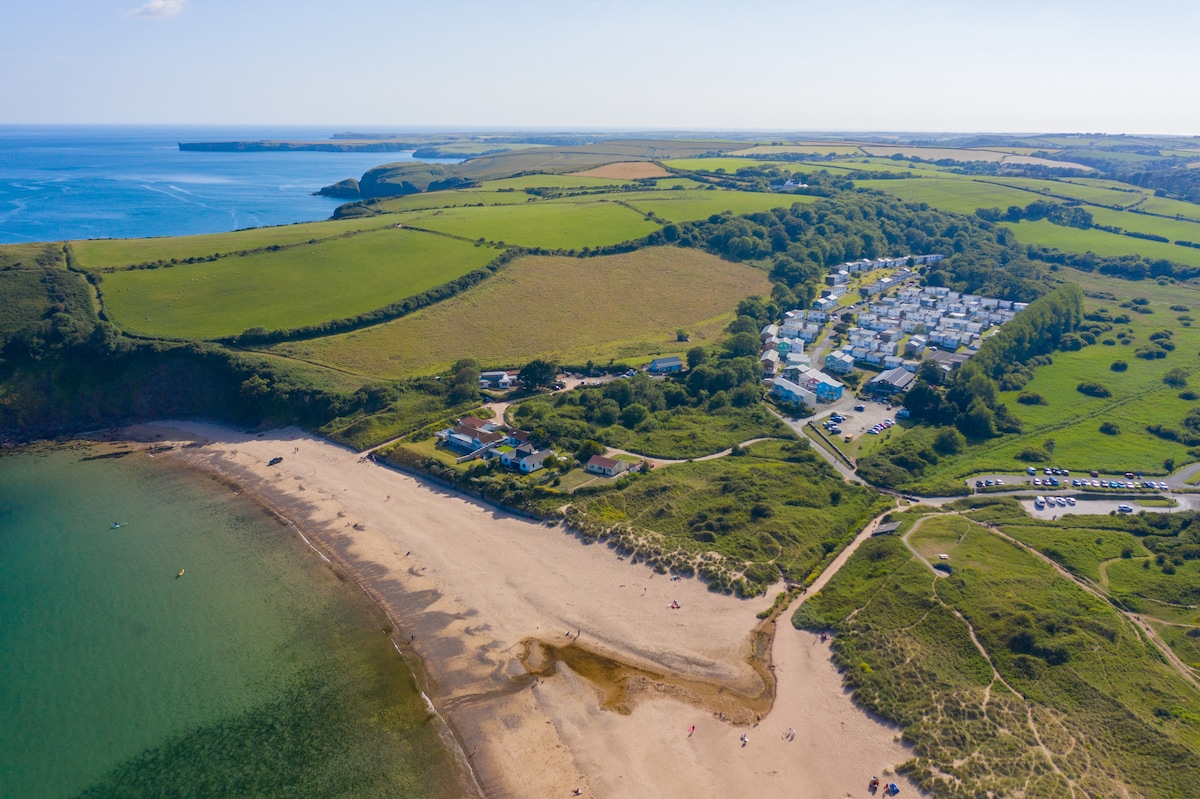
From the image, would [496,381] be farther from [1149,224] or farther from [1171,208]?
[1171,208]

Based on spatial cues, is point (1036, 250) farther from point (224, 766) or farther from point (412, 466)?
point (224, 766)

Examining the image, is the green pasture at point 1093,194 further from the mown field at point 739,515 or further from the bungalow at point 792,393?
the mown field at point 739,515

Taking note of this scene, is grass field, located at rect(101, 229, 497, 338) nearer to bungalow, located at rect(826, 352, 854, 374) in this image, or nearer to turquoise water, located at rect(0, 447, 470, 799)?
turquoise water, located at rect(0, 447, 470, 799)

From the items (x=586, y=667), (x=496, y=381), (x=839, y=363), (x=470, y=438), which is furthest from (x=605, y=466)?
(x=839, y=363)

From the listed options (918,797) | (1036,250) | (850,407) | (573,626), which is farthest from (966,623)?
(1036,250)

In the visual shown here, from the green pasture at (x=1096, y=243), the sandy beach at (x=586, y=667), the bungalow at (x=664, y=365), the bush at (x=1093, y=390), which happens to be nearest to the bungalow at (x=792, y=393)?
the bungalow at (x=664, y=365)

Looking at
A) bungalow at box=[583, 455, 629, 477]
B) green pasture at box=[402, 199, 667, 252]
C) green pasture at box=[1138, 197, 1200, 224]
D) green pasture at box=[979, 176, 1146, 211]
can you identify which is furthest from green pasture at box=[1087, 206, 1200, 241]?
bungalow at box=[583, 455, 629, 477]
